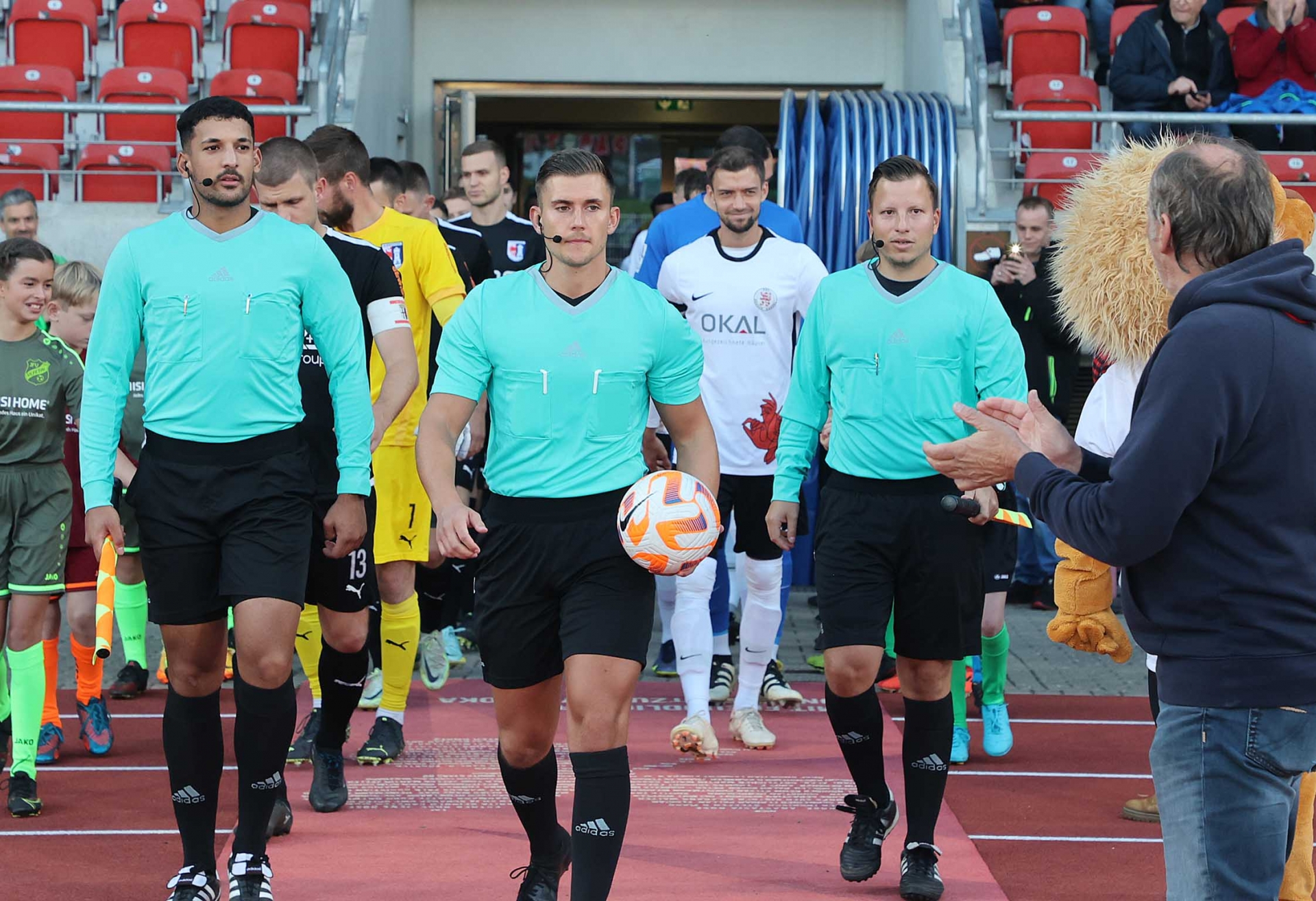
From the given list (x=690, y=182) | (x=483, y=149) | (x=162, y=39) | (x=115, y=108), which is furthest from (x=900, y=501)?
(x=162, y=39)

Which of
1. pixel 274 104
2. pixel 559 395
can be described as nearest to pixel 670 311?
pixel 559 395

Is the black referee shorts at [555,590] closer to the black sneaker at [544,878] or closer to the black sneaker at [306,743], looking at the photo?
the black sneaker at [544,878]

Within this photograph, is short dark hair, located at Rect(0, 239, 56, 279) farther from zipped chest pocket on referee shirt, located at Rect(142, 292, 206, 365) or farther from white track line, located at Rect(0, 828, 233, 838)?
white track line, located at Rect(0, 828, 233, 838)

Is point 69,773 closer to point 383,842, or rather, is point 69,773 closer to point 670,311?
point 383,842

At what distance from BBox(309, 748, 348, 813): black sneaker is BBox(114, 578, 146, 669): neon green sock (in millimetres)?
1998

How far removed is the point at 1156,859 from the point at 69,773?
13.2 feet

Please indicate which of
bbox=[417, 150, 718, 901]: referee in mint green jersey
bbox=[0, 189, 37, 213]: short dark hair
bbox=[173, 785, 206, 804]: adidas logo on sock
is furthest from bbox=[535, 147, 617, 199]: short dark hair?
bbox=[0, 189, 37, 213]: short dark hair

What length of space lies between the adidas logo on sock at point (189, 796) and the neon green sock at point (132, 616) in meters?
2.95

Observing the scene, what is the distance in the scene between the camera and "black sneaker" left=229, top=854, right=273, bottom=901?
4219 millimetres

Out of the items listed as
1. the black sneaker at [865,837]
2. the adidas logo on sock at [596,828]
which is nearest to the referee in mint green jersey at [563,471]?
the adidas logo on sock at [596,828]

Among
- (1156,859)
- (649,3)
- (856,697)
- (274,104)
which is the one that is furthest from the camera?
(649,3)

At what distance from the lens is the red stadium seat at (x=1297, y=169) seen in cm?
1148

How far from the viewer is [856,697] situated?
4.72 metres

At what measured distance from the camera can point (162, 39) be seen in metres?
13.4
